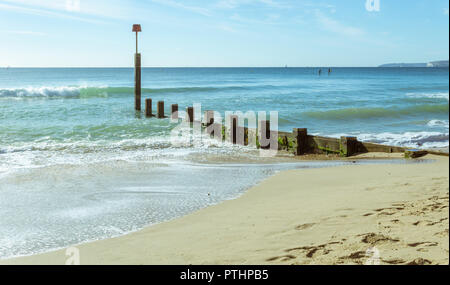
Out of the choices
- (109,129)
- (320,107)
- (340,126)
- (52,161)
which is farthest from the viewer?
(320,107)

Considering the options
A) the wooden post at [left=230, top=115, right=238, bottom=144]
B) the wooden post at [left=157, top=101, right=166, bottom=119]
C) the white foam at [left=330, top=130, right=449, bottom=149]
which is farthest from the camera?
the wooden post at [left=157, top=101, right=166, bottom=119]

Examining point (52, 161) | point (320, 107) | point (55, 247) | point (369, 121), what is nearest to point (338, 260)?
point (55, 247)

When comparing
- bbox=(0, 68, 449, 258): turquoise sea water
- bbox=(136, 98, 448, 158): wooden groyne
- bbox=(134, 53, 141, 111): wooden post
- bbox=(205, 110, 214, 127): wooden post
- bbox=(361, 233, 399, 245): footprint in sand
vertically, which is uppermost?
bbox=(134, 53, 141, 111): wooden post

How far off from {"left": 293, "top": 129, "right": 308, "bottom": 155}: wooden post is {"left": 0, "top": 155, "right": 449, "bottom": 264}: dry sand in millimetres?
4248

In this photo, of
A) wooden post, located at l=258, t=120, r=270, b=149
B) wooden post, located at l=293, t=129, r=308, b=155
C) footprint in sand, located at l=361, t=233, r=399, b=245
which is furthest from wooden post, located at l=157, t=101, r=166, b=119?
footprint in sand, located at l=361, t=233, r=399, b=245

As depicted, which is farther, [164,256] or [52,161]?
[52,161]

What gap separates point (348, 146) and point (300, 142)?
4.30ft

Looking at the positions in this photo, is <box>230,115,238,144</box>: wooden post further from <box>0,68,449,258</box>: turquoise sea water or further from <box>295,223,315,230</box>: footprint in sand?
<box>295,223,315,230</box>: footprint in sand

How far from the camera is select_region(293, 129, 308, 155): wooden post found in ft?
36.8

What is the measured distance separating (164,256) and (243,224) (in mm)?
1206

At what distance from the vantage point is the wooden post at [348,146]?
10.4m

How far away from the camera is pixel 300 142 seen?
36.9ft

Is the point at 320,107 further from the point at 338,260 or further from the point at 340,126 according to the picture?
the point at 338,260

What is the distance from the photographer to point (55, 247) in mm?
4930
